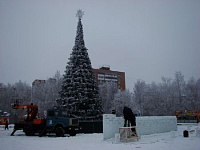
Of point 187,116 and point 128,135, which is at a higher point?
point 128,135

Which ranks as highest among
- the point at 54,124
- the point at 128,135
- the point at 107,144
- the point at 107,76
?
the point at 107,76

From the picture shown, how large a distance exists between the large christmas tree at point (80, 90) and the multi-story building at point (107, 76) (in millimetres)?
68315

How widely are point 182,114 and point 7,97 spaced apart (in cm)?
4766

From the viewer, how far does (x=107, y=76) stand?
105 m

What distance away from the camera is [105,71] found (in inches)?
4114

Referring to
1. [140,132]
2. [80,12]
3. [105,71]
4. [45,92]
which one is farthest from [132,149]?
[105,71]

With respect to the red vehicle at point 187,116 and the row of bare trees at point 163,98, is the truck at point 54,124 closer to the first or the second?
the red vehicle at point 187,116

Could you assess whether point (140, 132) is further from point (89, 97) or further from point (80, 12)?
point (80, 12)

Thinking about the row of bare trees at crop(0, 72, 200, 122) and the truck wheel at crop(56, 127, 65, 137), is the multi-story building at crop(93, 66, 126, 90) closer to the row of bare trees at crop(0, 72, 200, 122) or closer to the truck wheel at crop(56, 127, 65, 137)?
the row of bare trees at crop(0, 72, 200, 122)

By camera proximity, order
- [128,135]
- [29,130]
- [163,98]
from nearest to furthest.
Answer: [128,135] → [29,130] → [163,98]

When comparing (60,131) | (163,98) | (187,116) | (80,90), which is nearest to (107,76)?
(163,98)

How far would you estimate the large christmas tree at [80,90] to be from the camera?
27.7m

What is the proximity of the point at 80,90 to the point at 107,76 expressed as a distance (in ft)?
253

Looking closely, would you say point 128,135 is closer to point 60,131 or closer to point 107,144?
point 107,144
